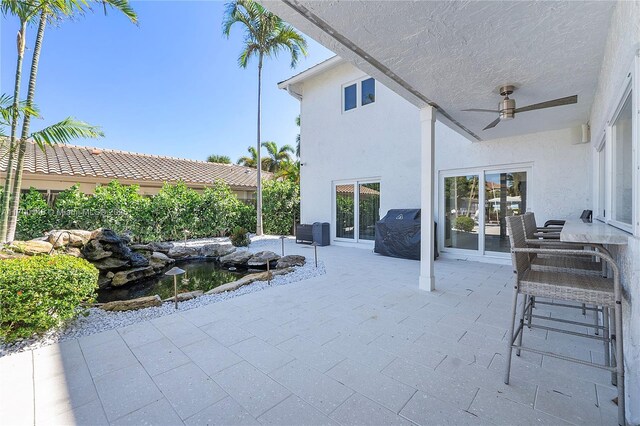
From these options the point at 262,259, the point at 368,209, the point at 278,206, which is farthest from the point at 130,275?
the point at 278,206

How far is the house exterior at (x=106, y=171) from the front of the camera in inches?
338

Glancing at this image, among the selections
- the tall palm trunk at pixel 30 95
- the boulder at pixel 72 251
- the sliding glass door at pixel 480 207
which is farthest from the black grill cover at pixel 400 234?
the tall palm trunk at pixel 30 95

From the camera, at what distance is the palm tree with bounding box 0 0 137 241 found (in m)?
3.71

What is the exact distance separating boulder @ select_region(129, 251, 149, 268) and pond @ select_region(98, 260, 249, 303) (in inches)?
15.7

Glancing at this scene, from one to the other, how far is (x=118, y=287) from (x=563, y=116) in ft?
26.8

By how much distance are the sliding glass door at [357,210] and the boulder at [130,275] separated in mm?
5259

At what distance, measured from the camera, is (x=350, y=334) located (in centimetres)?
265

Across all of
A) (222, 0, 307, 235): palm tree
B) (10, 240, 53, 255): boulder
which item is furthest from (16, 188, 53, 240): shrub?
(222, 0, 307, 235): palm tree

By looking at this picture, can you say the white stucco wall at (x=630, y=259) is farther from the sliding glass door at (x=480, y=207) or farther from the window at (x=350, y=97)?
the window at (x=350, y=97)

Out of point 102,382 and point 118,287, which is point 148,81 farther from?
point 102,382

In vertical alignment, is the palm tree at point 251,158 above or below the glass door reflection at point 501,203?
above

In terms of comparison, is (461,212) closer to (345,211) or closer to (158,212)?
(345,211)

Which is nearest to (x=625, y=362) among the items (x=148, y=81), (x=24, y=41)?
(x=24, y=41)

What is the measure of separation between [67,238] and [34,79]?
8.46 feet
